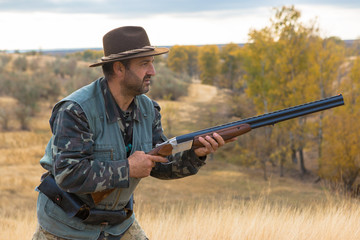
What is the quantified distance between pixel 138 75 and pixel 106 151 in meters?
0.63

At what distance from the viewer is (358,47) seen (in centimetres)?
4597

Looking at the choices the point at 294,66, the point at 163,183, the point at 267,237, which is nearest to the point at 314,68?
the point at 294,66

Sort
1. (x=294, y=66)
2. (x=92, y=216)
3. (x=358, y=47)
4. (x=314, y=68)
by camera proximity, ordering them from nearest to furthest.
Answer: (x=92, y=216)
(x=314, y=68)
(x=294, y=66)
(x=358, y=47)

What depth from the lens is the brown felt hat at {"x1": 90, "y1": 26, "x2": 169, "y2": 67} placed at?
3145 mm

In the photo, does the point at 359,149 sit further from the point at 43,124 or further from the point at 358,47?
the point at 43,124

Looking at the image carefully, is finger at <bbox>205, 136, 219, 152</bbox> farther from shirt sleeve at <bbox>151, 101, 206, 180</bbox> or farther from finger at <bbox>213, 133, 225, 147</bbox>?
shirt sleeve at <bbox>151, 101, 206, 180</bbox>

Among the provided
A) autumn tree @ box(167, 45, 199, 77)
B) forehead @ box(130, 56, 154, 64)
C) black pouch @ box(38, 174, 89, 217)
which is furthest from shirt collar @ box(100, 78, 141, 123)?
autumn tree @ box(167, 45, 199, 77)

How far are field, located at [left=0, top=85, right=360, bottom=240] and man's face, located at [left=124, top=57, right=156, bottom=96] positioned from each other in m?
2.43

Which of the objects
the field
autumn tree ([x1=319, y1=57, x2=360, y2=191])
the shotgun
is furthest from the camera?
autumn tree ([x1=319, y1=57, x2=360, y2=191])

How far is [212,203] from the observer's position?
7465 millimetres

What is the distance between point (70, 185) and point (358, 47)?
48.4 metres

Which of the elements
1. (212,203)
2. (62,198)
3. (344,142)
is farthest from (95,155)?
(344,142)

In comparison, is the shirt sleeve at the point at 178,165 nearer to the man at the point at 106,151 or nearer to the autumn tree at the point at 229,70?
the man at the point at 106,151

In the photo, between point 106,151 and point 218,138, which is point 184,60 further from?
point 106,151
